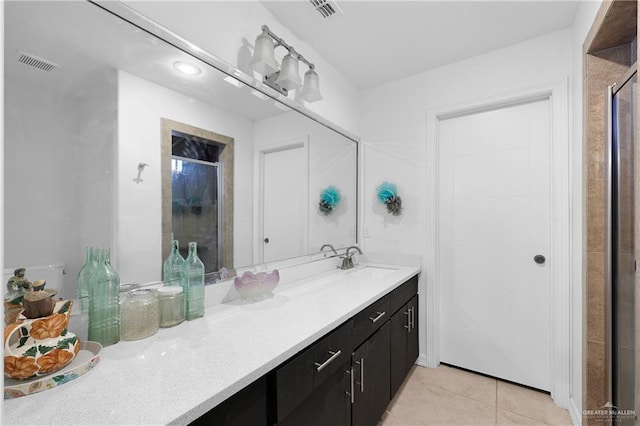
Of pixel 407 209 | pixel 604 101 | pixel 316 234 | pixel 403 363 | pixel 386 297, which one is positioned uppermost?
pixel 604 101

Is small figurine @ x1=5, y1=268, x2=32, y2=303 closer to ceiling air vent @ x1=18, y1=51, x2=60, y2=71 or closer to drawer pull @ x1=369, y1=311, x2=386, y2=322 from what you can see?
ceiling air vent @ x1=18, y1=51, x2=60, y2=71

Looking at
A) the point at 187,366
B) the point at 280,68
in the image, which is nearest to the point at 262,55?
the point at 280,68

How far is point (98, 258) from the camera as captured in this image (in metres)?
1.04

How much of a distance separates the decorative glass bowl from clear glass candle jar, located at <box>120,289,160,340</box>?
17.1 inches

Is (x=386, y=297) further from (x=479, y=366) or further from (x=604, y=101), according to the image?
(x=604, y=101)

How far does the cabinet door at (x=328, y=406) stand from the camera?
1056 mm

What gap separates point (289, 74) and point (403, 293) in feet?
5.22

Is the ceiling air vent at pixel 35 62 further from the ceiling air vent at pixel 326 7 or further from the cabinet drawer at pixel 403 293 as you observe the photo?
the cabinet drawer at pixel 403 293

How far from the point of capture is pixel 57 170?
983mm

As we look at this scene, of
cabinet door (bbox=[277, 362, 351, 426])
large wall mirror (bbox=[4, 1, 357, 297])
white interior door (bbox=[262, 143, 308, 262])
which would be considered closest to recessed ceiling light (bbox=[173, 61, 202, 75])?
large wall mirror (bbox=[4, 1, 357, 297])

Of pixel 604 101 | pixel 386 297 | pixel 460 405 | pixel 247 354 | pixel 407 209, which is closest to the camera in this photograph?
pixel 247 354

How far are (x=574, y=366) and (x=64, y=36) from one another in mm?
3022

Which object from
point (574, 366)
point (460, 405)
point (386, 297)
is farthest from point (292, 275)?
point (574, 366)

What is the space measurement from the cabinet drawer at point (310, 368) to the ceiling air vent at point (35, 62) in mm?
1219
